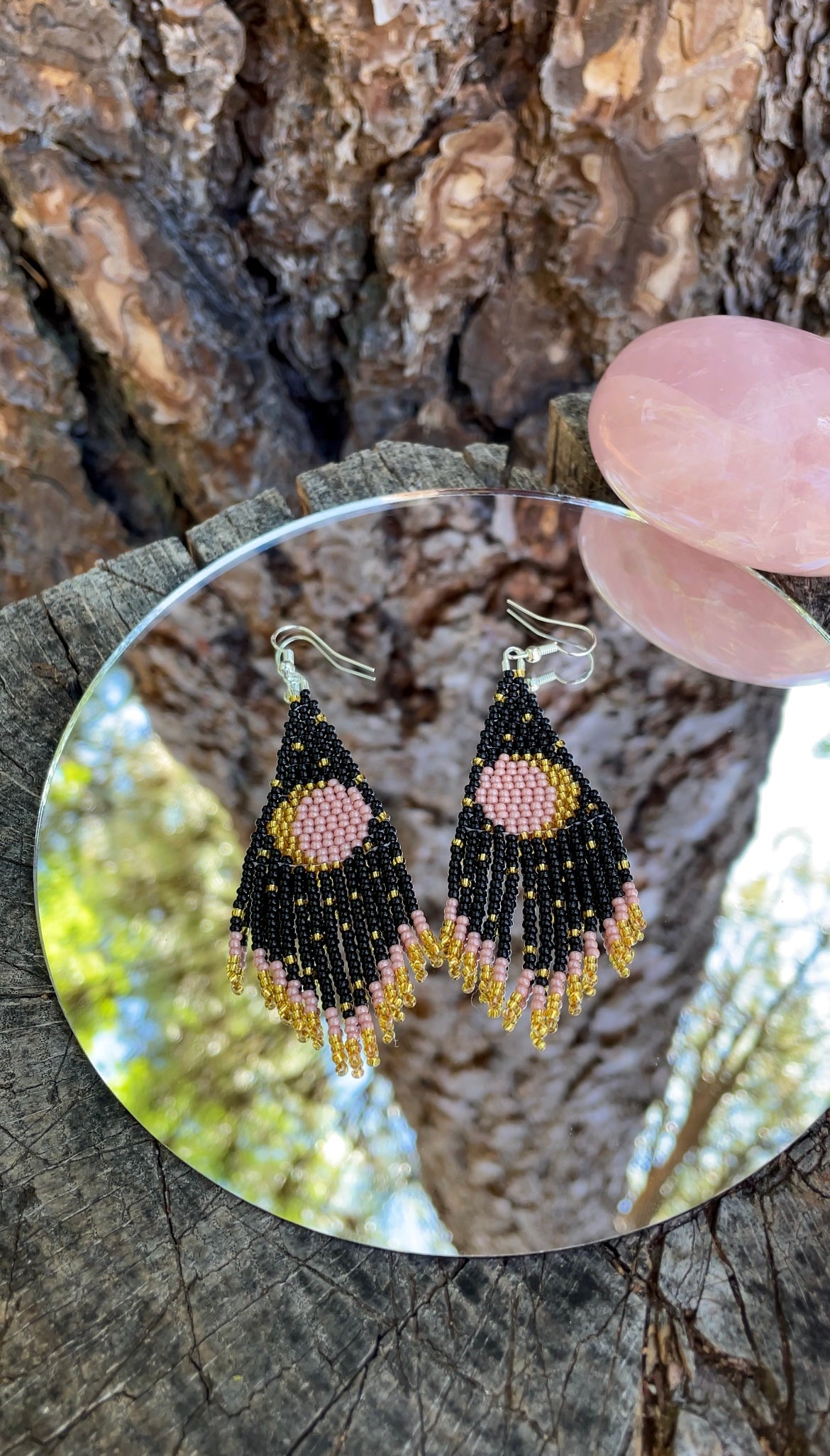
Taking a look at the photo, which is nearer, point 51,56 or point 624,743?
point 624,743

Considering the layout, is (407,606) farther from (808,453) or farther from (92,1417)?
(92,1417)

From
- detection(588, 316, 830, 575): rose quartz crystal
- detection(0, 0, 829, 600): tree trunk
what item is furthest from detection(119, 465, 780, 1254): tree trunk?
detection(0, 0, 829, 600): tree trunk

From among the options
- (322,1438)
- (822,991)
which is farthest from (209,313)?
(322,1438)

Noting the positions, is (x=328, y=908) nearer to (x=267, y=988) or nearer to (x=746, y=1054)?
(x=267, y=988)

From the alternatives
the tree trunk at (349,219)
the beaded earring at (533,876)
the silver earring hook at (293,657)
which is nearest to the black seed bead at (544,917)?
the beaded earring at (533,876)

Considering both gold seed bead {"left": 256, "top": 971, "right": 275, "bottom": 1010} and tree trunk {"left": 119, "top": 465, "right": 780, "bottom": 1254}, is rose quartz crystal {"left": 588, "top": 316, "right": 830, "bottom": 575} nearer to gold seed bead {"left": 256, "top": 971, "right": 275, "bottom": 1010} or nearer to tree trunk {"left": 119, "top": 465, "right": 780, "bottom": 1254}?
tree trunk {"left": 119, "top": 465, "right": 780, "bottom": 1254}
